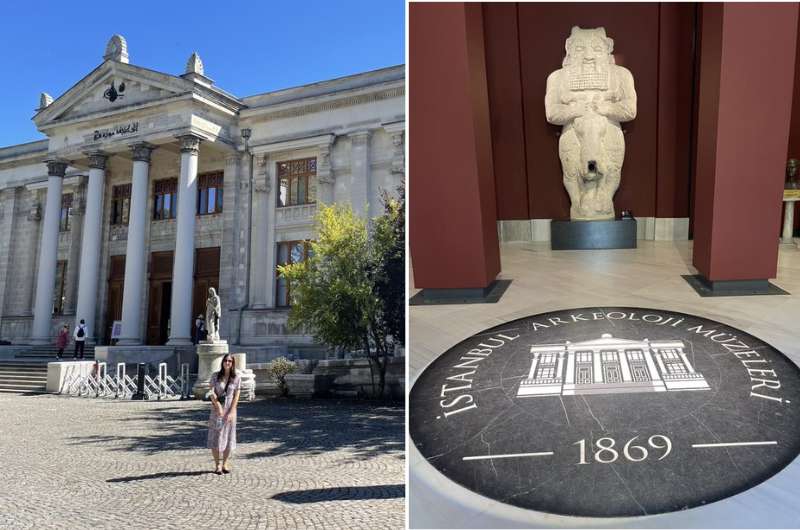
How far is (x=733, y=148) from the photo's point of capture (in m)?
6.95

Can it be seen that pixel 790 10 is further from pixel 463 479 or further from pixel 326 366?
pixel 326 366

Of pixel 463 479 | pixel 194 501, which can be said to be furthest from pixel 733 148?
pixel 194 501

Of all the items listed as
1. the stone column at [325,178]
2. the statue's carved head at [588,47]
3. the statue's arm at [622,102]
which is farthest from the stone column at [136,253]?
the statue's arm at [622,102]

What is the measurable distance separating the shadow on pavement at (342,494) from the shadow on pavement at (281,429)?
5.98 feet

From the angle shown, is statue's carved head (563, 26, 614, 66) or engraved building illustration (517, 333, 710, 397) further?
statue's carved head (563, 26, 614, 66)

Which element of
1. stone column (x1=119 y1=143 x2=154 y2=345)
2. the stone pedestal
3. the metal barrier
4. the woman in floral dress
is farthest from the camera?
stone column (x1=119 y1=143 x2=154 y2=345)

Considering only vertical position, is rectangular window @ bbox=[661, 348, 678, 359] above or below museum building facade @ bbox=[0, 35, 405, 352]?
below

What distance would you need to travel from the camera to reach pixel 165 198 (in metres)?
28.3

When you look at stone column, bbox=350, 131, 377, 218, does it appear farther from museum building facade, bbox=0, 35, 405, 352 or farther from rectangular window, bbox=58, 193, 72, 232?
rectangular window, bbox=58, 193, 72, 232

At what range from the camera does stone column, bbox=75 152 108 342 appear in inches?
1040

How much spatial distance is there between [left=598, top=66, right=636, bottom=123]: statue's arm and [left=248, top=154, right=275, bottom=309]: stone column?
57.9 ft

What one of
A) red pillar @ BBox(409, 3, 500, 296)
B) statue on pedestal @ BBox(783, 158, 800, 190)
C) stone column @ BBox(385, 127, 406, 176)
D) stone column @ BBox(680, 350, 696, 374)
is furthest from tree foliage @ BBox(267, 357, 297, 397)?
stone column @ BBox(680, 350, 696, 374)

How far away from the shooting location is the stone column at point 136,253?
24734 mm

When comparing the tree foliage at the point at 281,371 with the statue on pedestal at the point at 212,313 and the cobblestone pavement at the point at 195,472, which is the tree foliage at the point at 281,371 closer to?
the statue on pedestal at the point at 212,313
